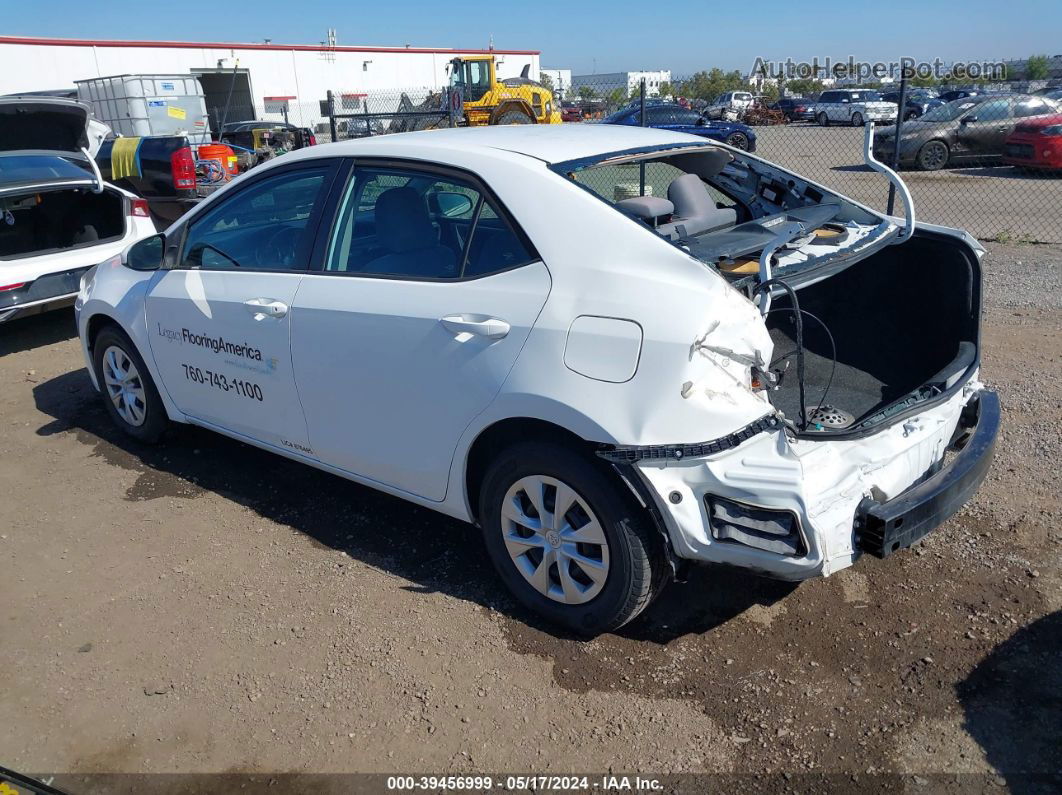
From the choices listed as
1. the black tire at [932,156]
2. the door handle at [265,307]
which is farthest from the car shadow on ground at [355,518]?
the black tire at [932,156]

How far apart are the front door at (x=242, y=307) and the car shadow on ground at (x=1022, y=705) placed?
2.81m

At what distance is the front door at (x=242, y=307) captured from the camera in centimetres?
377

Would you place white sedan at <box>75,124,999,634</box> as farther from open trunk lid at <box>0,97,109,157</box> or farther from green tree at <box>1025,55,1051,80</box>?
green tree at <box>1025,55,1051,80</box>

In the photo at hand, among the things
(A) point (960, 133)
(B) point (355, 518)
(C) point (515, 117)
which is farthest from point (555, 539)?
(C) point (515, 117)

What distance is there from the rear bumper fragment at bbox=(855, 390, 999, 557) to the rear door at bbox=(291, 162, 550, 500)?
1279mm

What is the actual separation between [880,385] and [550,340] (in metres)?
1.90

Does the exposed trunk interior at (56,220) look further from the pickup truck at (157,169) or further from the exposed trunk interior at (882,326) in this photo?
the exposed trunk interior at (882,326)

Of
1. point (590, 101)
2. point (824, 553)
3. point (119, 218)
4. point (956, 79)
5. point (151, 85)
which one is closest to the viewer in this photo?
point (824, 553)

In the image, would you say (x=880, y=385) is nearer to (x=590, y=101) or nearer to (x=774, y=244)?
(x=774, y=244)

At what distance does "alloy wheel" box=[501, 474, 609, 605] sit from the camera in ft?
9.74

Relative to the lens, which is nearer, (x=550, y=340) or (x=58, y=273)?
(x=550, y=340)

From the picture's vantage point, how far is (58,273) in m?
6.77

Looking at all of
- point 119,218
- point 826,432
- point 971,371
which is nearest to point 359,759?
point 826,432

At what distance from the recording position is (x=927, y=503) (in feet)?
9.20
